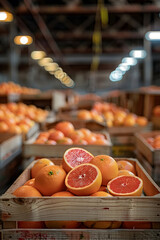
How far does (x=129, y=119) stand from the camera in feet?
16.4

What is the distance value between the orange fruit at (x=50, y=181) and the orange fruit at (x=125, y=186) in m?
0.29

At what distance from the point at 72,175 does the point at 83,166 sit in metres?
0.08

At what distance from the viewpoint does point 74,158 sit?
6.40ft

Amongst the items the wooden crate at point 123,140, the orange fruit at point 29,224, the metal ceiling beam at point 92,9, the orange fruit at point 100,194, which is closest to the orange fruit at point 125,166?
the orange fruit at point 100,194

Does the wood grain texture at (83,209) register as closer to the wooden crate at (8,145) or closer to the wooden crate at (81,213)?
the wooden crate at (81,213)

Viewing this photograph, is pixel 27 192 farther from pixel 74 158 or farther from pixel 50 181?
pixel 74 158

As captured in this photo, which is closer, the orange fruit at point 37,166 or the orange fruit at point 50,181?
the orange fruit at point 50,181

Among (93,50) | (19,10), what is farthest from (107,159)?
(93,50)

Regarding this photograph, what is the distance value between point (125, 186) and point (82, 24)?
14795 millimetres

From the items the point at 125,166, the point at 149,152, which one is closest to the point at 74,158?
the point at 125,166

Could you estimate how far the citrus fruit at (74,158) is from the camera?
1848mm

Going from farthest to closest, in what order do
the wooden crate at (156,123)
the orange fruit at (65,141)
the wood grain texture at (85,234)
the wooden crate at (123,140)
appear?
the wooden crate at (156,123) < the wooden crate at (123,140) < the orange fruit at (65,141) < the wood grain texture at (85,234)

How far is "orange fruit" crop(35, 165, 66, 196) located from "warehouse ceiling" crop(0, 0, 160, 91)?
21.9ft

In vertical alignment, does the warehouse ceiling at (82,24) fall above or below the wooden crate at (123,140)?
above
